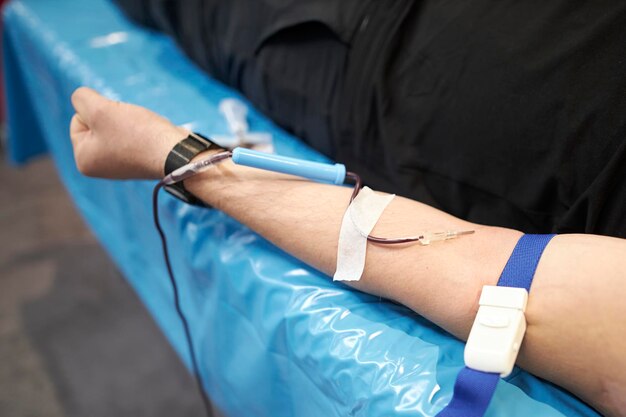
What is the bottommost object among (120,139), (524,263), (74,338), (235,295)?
(74,338)

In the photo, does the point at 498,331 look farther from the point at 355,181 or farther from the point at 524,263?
the point at 355,181

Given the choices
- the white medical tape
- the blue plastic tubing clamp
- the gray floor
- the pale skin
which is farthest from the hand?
the gray floor

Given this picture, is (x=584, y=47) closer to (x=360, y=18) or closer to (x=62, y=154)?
(x=360, y=18)

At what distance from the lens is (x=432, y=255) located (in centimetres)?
57

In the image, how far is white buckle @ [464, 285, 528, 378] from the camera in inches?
18.1

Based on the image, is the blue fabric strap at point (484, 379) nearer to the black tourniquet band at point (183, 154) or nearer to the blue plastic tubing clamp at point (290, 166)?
the blue plastic tubing clamp at point (290, 166)

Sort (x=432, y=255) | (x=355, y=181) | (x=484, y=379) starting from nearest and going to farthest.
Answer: (x=484, y=379), (x=432, y=255), (x=355, y=181)

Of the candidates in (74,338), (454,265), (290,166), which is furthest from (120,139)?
(74,338)

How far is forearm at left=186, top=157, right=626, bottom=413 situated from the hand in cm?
8

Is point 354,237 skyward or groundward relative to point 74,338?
skyward

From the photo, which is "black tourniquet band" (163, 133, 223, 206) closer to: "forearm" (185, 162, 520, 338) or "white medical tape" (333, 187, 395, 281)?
"forearm" (185, 162, 520, 338)

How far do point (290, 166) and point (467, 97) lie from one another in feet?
0.78

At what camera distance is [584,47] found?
593mm

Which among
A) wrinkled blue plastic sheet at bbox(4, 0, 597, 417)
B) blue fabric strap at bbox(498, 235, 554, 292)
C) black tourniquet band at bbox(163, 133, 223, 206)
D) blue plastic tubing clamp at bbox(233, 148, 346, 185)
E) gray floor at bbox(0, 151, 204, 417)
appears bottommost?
gray floor at bbox(0, 151, 204, 417)
